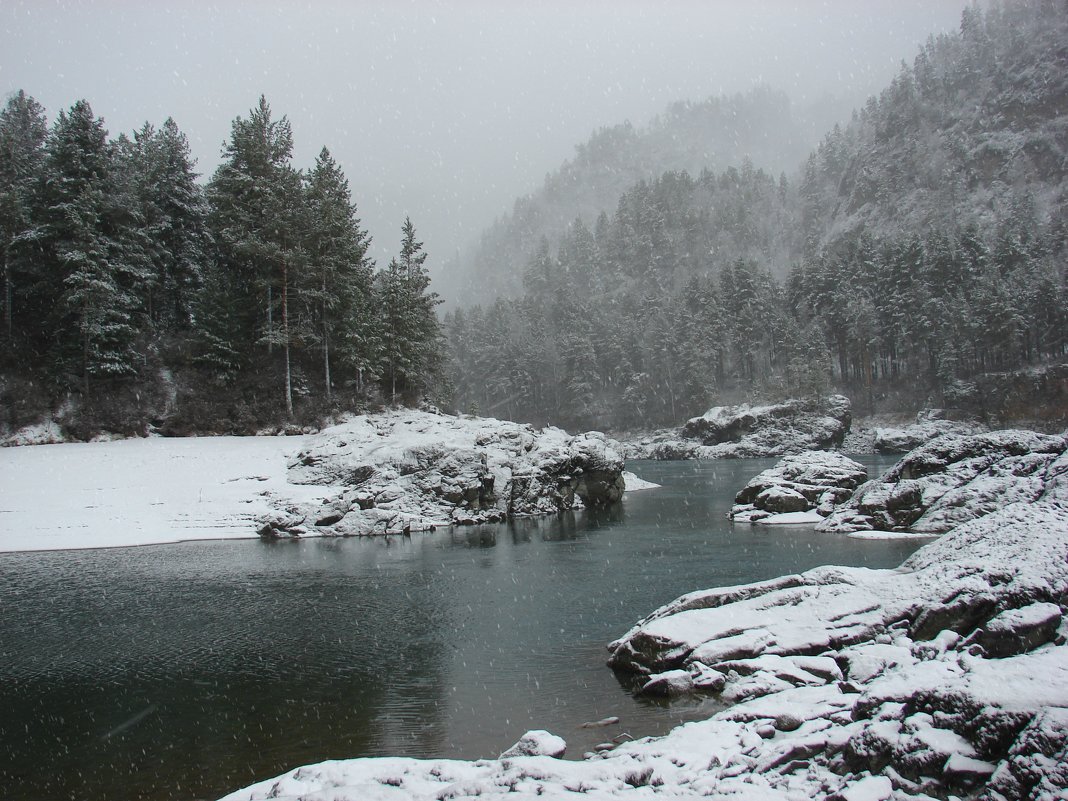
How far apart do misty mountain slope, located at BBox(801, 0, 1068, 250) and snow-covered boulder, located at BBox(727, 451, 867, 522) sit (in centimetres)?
7600

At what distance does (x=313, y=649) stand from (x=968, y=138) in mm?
139644

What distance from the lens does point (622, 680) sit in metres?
12.5

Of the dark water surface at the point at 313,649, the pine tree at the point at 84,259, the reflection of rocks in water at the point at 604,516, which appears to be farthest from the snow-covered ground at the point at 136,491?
the reflection of rocks in water at the point at 604,516

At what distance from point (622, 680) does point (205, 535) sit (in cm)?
2618

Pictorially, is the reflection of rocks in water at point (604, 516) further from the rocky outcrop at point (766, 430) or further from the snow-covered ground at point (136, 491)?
the rocky outcrop at point (766, 430)

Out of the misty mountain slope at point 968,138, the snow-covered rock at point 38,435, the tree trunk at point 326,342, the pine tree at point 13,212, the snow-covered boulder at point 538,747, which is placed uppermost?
the misty mountain slope at point 968,138

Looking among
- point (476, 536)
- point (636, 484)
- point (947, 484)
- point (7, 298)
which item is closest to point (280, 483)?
point (476, 536)

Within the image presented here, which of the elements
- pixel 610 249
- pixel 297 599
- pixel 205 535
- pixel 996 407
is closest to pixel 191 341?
pixel 205 535

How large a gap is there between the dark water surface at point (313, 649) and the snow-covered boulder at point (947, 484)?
125 inches

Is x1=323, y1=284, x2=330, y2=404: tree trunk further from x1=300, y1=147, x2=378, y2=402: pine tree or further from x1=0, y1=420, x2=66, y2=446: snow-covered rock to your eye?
x1=0, y1=420, x2=66, y2=446: snow-covered rock

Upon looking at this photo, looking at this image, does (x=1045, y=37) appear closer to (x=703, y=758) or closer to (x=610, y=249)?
(x=610, y=249)

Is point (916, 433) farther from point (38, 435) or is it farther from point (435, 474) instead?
point (38, 435)

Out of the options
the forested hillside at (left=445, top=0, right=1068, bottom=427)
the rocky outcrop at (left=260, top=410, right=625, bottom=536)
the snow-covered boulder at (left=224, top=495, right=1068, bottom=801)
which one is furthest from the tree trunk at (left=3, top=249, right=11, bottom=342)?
the forested hillside at (left=445, top=0, right=1068, bottom=427)

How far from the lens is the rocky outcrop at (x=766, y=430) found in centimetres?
7600
